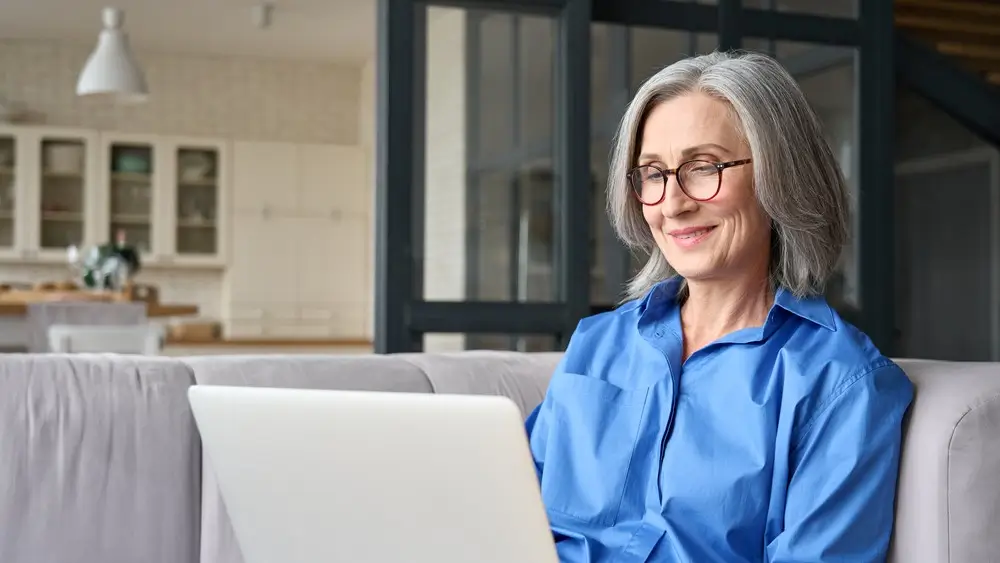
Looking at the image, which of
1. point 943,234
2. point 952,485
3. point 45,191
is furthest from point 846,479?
point 45,191

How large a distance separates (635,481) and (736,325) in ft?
0.78

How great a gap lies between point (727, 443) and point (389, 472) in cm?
48

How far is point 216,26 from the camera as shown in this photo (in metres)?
7.60

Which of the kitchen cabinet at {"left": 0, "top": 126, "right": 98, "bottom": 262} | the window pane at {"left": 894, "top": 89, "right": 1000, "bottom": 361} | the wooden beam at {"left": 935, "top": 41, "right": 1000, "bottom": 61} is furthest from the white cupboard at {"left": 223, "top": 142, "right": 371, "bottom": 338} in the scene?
the wooden beam at {"left": 935, "top": 41, "right": 1000, "bottom": 61}

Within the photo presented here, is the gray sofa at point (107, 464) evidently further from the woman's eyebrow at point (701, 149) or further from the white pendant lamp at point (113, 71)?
the white pendant lamp at point (113, 71)

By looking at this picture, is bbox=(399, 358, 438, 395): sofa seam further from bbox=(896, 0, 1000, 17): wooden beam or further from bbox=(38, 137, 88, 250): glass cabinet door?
bbox=(38, 137, 88, 250): glass cabinet door

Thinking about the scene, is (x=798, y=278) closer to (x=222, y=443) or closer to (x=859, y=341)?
(x=859, y=341)

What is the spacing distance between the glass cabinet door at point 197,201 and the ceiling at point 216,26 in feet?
2.60

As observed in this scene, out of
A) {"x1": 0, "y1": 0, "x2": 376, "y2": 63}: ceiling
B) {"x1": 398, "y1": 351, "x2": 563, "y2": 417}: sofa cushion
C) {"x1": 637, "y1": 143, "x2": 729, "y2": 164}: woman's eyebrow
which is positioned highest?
{"x1": 0, "y1": 0, "x2": 376, "y2": 63}: ceiling

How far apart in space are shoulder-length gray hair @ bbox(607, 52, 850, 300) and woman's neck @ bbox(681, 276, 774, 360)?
0.10ft

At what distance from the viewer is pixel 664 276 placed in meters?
1.58

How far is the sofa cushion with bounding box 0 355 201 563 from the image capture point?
1.53 meters

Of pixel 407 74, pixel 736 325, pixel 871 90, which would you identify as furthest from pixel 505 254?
pixel 736 325

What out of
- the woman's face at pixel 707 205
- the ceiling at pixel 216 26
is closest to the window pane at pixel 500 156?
the woman's face at pixel 707 205
